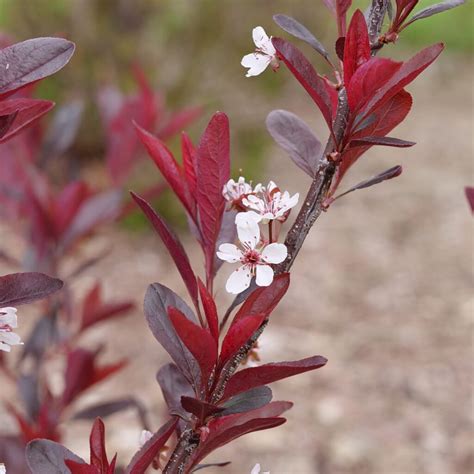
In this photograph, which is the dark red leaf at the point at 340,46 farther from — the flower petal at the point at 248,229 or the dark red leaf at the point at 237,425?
the dark red leaf at the point at 237,425

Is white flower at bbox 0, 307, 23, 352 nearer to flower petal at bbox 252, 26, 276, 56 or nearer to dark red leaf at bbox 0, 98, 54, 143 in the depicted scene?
dark red leaf at bbox 0, 98, 54, 143

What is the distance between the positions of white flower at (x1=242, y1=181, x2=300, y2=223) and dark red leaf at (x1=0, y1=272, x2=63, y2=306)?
200 mm

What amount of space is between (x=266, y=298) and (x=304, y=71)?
8.3 inches

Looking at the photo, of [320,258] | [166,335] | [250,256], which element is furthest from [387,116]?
[320,258]

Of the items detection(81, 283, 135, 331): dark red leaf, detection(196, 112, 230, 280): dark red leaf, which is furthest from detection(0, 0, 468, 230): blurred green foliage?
detection(196, 112, 230, 280): dark red leaf

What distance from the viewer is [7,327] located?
75cm

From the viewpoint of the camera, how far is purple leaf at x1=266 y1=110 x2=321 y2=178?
83cm

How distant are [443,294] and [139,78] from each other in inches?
69.7

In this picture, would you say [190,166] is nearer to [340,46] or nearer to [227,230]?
[227,230]

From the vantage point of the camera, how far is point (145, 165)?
13.6 feet

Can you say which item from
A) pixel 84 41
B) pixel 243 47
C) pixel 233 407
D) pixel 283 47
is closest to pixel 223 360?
pixel 233 407

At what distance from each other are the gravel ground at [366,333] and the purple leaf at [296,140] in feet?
4.96

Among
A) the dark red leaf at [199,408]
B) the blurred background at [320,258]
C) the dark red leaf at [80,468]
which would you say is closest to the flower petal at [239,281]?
the dark red leaf at [199,408]

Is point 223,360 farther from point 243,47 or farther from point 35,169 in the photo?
point 243,47
